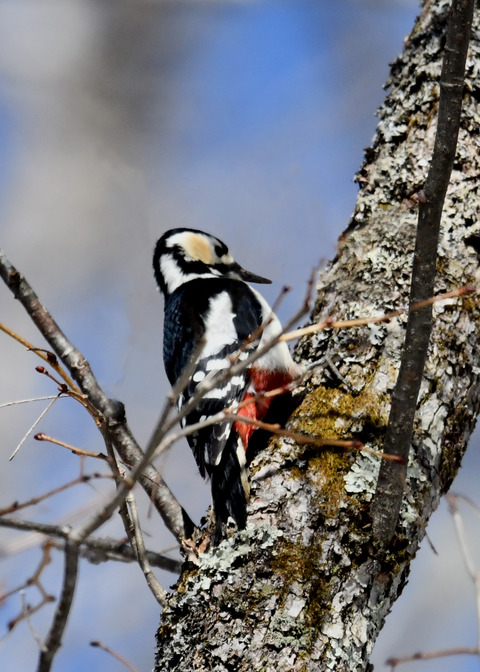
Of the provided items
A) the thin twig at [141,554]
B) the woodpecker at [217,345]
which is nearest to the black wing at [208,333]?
the woodpecker at [217,345]

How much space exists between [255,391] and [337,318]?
18.7 inches

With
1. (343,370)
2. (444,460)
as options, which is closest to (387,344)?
(343,370)

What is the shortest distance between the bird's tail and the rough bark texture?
0.04m

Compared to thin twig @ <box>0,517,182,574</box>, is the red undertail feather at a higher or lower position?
higher

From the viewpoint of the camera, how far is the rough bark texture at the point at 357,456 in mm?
1834

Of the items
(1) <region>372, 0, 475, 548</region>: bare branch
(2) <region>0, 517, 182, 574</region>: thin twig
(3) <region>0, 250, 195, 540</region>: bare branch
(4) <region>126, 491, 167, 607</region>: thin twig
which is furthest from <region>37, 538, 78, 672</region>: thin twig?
(3) <region>0, 250, 195, 540</region>: bare branch

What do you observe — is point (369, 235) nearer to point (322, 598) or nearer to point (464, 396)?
point (464, 396)

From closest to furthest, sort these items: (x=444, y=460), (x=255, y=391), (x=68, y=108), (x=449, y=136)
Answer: (x=449, y=136), (x=444, y=460), (x=255, y=391), (x=68, y=108)

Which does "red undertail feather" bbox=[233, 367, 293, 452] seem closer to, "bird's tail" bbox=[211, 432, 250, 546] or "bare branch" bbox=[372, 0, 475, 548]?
"bird's tail" bbox=[211, 432, 250, 546]

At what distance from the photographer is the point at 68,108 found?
219 inches

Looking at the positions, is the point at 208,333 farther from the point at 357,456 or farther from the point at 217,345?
the point at 357,456

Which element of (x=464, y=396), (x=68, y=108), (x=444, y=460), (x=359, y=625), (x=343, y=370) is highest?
(x=68, y=108)

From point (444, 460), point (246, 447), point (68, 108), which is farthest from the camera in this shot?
point (68, 108)

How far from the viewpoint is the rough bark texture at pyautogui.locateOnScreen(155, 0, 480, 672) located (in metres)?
1.83
